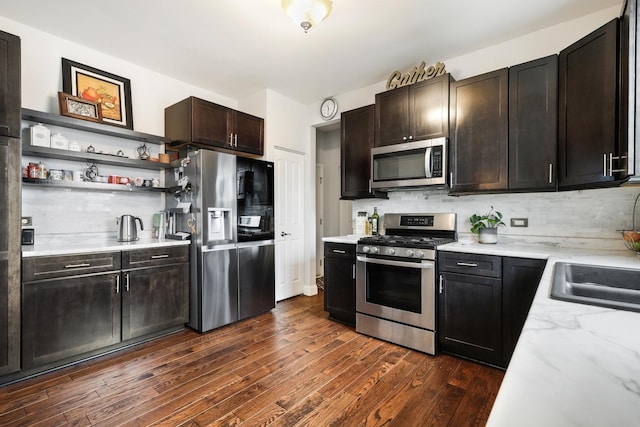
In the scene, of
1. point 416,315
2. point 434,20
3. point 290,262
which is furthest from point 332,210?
point 434,20

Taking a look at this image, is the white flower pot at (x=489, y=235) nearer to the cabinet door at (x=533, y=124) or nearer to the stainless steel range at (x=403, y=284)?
the stainless steel range at (x=403, y=284)

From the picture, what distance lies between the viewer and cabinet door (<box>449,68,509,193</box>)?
248 centimetres

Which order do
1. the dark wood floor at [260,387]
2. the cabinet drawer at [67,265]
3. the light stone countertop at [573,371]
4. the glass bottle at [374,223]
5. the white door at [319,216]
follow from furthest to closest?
the white door at [319,216], the glass bottle at [374,223], the cabinet drawer at [67,265], the dark wood floor at [260,387], the light stone countertop at [573,371]

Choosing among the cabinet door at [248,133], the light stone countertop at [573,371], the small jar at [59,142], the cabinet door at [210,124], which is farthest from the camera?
the cabinet door at [248,133]

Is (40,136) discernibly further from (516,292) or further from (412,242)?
(516,292)

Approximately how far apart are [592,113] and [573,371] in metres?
2.13

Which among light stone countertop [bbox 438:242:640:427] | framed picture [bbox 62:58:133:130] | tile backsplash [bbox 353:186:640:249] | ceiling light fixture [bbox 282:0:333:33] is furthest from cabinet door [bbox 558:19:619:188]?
framed picture [bbox 62:58:133:130]

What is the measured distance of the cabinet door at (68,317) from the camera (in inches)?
85.0

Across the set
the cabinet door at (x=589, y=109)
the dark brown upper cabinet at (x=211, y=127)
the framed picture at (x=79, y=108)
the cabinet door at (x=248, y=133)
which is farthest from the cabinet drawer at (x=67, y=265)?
the cabinet door at (x=589, y=109)

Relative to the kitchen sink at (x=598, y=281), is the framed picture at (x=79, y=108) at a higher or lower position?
higher

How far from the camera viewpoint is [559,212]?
2486 mm

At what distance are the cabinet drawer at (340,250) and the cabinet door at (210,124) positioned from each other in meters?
1.68

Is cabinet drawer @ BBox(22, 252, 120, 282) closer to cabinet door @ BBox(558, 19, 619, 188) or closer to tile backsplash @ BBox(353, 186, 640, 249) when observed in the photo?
tile backsplash @ BBox(353, 186, 640, 249)

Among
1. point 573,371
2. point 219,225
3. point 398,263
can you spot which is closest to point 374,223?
point 398,263
